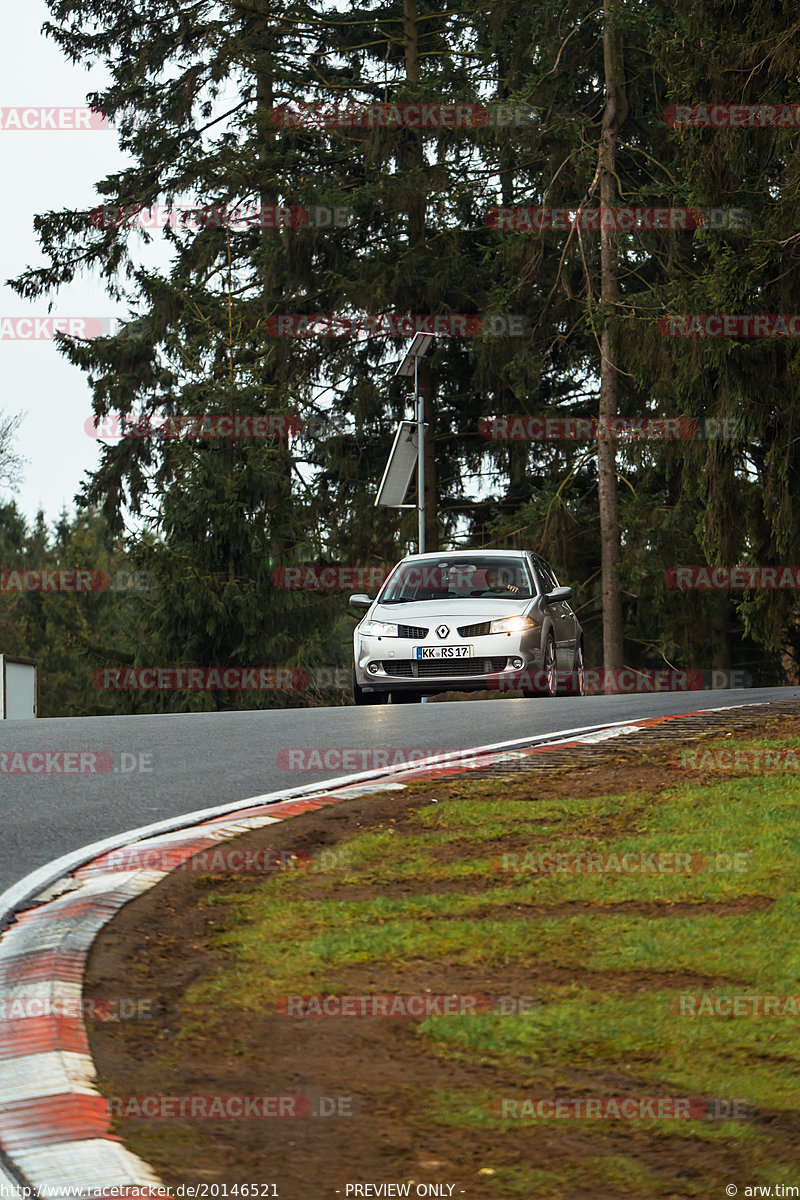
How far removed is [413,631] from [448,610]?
509mm

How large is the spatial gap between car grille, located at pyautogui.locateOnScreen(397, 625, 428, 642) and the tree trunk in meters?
15.7

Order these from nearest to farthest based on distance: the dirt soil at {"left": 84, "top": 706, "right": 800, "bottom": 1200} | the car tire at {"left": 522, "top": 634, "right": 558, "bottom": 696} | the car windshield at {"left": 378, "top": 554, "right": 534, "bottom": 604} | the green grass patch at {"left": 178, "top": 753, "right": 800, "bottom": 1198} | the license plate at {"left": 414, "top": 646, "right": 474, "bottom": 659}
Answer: the dirt soil at {"left": 84, "top": 706, "right": 800, "bottom": 1200} < the green grass patch at {"left": 178, "top": 753, "right": 800, "bottom": 1198} < the license plate at {"left": 414, "top": 646, "right": 474, "bottom": 659} < the car tire at {"left": 522, "top": 634, "right": 558, "bottom": 696} < the car windshield at {"left": 378, "top": 554, "right": 534, "bottom": 604}

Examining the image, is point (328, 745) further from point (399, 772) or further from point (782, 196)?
point (782, 196)

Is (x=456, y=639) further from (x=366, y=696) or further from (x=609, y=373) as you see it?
(x=609, y=373)

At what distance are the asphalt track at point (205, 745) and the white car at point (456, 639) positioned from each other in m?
0.75

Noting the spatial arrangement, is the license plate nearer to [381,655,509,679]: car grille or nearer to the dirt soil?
[381,655,509,679]: car grille

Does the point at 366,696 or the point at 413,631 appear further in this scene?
the point at 366,696

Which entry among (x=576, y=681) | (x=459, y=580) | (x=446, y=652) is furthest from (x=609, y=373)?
(x=446, y=652)

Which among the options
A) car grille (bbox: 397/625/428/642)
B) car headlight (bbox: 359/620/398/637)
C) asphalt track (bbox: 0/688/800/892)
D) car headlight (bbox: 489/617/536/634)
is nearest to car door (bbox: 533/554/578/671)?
car headlight (bbox: 489/617/536/634)

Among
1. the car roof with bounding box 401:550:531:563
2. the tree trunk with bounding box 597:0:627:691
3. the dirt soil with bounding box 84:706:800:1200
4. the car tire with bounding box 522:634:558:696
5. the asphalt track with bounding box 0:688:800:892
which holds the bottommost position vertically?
the dirt soil with bounding box 84:706:800:1200

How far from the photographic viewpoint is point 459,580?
17.2m

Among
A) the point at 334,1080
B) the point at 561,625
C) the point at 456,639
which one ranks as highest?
the point at 561,625

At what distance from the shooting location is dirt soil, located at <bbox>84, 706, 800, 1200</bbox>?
11.5 feet

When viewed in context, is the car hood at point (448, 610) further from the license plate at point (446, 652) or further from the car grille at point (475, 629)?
the license plate at point (446, 652)
